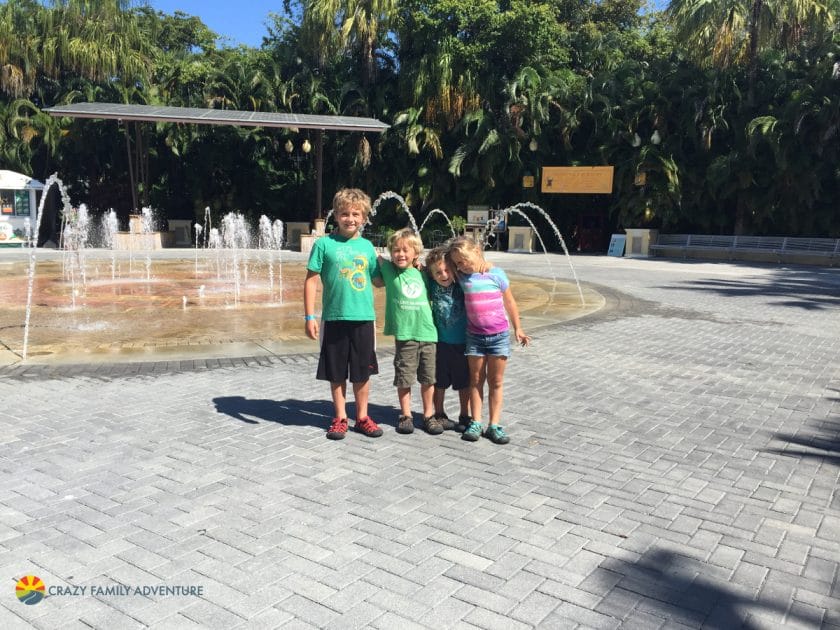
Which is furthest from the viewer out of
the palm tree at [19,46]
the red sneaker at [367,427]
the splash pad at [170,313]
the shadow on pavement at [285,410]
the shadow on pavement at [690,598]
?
the palm tree at [19,46]

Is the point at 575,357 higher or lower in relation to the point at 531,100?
lower

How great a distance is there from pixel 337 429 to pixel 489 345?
1192 millimetres

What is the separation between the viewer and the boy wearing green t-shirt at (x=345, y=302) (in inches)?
182

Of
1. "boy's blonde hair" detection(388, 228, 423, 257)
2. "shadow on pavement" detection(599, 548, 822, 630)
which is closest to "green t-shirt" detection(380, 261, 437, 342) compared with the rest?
"boy's blonde hair" detection(388, 228, 423, 257)

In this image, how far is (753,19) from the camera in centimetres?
2312

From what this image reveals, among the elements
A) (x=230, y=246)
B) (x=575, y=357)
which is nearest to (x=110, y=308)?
(x=575, y=357)

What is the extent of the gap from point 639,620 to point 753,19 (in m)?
25.4

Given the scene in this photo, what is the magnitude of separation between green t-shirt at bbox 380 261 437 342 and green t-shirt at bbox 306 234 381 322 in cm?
16

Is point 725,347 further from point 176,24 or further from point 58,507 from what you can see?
point 176,24

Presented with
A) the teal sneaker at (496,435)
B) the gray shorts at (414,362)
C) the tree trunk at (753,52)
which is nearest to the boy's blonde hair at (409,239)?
the gray shorts at (414,362)

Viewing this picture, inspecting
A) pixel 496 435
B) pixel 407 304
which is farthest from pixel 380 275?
pixel 496 435

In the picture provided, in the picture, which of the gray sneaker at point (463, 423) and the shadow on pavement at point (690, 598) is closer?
the shadow on pavement at point (690, 598)

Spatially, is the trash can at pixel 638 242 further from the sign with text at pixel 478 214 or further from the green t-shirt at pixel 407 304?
the green t-shirt at pixel 407 304

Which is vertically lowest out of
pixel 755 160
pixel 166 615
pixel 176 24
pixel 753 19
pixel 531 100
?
pixel 166 615
